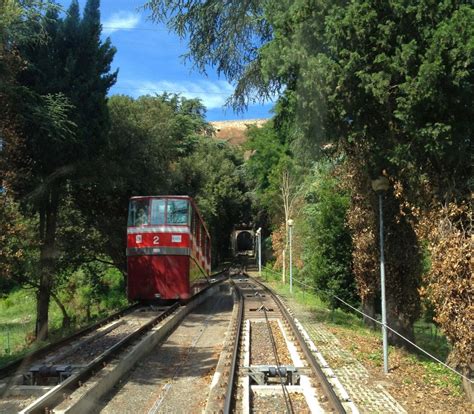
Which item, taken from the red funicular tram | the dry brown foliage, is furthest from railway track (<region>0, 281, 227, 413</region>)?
the dry brown foliage

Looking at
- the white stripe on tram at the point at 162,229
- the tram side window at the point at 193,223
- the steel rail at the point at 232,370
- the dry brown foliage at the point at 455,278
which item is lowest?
the steel rail at the point at 232,370

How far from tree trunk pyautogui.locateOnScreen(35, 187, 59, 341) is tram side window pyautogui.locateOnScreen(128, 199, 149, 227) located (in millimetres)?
3057

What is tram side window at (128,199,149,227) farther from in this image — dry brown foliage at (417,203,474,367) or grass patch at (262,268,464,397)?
dry brown foliage at (417,203,474,367)

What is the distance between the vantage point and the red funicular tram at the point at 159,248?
1984cm

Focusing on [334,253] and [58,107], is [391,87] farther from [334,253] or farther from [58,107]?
[334,253]

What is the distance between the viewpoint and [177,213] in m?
19.9

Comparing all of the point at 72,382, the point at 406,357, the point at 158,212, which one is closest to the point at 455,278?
the point at 406,357

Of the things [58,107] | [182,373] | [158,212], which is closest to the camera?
[182,373]

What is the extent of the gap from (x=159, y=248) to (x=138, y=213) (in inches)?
60.4

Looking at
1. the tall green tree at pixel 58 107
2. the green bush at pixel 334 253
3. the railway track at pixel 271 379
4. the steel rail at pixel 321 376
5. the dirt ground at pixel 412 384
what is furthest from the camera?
the green bush at pixel 334 253

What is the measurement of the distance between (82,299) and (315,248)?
15453mm

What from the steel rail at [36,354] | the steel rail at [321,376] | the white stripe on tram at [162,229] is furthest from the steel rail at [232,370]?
the white stripe on tram at [162,229]

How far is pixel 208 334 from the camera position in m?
15.6

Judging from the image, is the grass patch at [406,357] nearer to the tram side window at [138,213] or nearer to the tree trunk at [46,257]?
the tram side window at [138,213]
